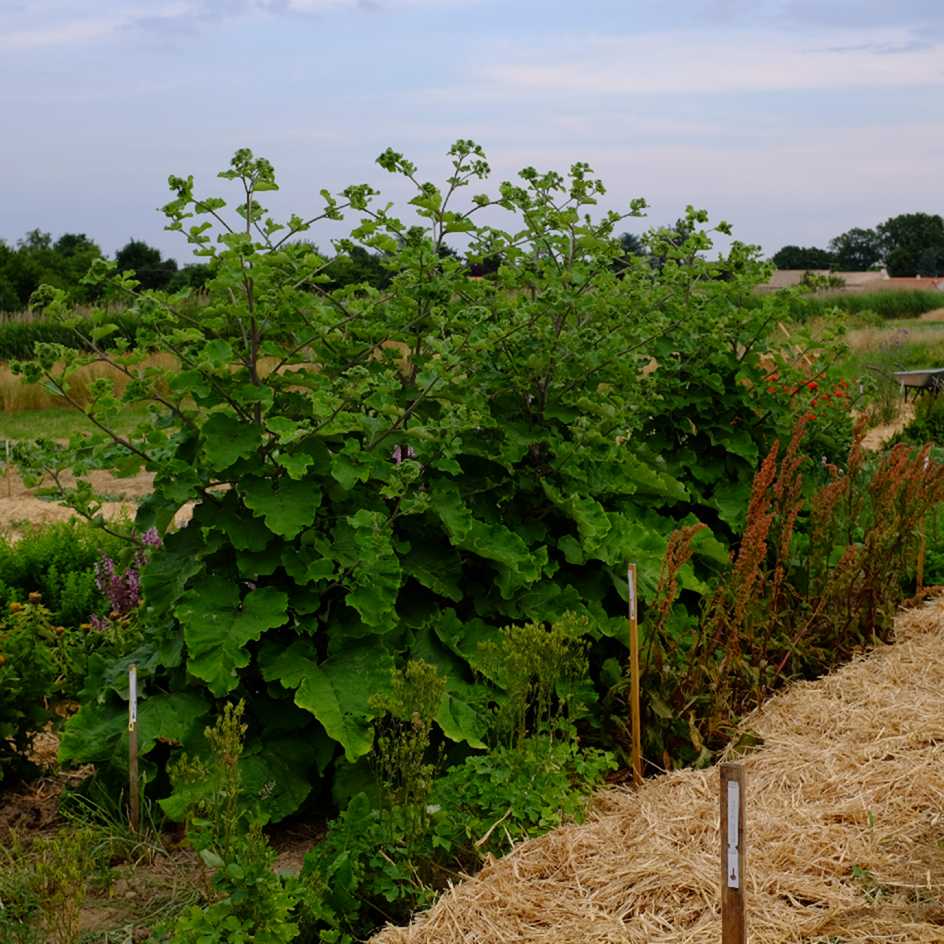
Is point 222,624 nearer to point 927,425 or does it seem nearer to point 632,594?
point 632,594

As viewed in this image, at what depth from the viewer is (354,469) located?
4059 mm

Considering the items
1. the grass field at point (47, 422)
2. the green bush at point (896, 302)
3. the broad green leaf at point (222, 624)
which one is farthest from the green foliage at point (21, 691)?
the green bush at point (896, 302)

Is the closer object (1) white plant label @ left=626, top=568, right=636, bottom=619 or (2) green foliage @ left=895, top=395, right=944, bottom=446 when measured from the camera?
(1) white plant label @ left=626, top=568, right=636, bottom=619

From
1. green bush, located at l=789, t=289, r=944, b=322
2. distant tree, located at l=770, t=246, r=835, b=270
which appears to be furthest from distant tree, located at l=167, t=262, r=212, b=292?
distant tree, located at l=770, t=246, r=835, b=270

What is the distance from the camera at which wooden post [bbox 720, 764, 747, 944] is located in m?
2.65

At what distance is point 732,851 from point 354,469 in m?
1.84

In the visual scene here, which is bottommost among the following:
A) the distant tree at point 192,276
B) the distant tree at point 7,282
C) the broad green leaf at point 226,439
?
the broad green leaf at point 226,439

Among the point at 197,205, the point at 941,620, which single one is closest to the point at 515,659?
the point at 197,205

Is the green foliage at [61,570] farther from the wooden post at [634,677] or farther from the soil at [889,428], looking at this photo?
the soil at [889,428]

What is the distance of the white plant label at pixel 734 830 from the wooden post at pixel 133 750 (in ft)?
6.68

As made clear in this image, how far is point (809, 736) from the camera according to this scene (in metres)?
4.65

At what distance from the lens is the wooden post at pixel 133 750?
3955mm

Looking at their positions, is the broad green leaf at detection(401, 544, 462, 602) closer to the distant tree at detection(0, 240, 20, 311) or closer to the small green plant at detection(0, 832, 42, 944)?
the small green plant at detection(0, 832, 42, 944)

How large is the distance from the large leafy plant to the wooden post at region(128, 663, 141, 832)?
7 cm
